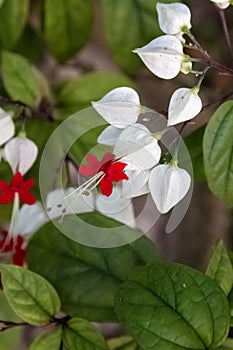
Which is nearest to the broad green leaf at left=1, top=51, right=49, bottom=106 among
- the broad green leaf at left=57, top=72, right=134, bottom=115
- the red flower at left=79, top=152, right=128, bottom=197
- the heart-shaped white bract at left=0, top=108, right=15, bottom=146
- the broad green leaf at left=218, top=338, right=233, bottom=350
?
the broad green leaf at left=57, top=72, right=134, bottom=115

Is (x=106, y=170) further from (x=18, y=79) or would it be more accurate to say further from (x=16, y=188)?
(x=18, y=79)

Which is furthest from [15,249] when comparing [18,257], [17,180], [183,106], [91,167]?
[183,106]

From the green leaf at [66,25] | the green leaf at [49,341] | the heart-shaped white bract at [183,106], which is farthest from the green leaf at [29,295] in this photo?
the green leaf at [66,25]

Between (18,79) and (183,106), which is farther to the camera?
(18,79)

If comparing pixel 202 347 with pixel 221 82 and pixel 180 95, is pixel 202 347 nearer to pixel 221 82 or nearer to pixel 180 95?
pixel 180 95

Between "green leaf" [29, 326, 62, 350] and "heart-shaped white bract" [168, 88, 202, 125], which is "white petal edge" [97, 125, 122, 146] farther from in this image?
"green leaf" [29, 326, 62, 350]

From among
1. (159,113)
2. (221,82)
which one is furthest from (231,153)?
(221,82)

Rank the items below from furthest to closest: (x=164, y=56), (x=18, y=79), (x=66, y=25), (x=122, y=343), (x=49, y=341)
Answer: (x=66, y=25) → (x=18, y=79) → (x=122, y=343) → (x=49, y=341) → (x=164, y=56)
